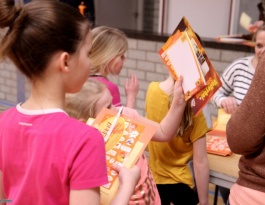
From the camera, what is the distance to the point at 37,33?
94cm

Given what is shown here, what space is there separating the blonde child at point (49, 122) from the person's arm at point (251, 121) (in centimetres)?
37

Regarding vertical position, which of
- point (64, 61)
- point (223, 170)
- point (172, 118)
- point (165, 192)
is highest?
point (64, 61)

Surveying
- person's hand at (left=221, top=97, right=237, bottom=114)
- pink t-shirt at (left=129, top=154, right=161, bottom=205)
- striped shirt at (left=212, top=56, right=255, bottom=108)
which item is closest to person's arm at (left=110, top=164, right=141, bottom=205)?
pink t-shirt at (left=129, top=154, right=161, bottom=205)

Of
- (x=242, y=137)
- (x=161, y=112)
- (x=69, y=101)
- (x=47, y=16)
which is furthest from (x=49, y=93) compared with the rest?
(x=161, y=112)

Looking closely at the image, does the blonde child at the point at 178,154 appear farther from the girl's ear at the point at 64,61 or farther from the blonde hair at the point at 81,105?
the girl's ear at the point at 64,61

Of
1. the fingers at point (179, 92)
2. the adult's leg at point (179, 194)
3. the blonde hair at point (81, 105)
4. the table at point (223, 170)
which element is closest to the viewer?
the blonde hair at point (81, 105)

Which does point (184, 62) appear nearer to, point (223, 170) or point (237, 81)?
point (223, 170)

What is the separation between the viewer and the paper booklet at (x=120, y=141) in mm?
1098

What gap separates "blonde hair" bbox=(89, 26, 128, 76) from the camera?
5.98ft

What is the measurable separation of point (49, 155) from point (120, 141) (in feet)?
0.91

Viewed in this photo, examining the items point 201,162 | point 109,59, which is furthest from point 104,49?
point 201,162

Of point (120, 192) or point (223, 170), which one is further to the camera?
point (223, 170)

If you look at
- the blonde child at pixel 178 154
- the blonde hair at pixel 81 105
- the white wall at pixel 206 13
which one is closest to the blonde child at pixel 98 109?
the blonde hair at pixel 81 105

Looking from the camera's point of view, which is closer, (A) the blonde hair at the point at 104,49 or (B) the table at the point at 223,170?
(B) the table at the point at 223,170
